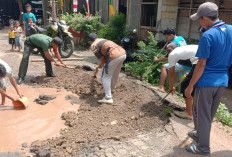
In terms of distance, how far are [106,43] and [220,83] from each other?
248 cm

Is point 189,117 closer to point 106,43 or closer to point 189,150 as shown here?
point 189,150

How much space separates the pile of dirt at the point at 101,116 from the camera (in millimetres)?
3299

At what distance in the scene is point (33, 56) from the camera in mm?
8547

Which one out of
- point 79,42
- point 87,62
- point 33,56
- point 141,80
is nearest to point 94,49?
point 141,80

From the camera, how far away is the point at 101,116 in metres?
4.18

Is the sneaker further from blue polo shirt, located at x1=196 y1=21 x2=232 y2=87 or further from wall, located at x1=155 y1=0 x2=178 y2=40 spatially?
wall, located at x1=155 y1=0 x2=178 y2=40

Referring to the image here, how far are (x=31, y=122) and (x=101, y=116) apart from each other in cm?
126

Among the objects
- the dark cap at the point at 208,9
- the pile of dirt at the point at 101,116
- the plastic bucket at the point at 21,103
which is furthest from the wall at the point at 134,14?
the dark cap at the point at 208,9

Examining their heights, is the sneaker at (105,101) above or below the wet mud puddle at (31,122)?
above

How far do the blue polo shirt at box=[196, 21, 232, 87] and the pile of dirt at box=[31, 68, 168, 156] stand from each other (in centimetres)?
132

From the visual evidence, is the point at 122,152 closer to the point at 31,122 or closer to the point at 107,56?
the point at 31,122

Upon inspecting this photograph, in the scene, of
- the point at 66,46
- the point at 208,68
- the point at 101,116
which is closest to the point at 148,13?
the point at 66,46

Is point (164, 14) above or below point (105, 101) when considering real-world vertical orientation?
above

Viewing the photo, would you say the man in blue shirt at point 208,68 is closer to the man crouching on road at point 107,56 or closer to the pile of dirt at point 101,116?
the pile of dirt at point 101,116
